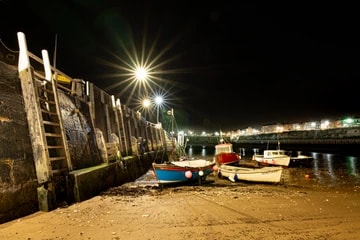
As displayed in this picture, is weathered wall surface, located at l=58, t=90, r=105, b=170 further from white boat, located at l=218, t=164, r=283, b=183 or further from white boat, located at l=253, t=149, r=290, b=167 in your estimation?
white boat, located at l=253, t=149, r=290, b=167

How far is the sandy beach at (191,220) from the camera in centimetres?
727

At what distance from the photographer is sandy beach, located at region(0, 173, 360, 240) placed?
23.8 ft

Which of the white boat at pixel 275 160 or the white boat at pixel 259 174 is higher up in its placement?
the white boat at pixel 259 174

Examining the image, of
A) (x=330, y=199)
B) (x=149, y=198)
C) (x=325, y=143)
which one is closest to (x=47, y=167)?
(x=149, y=198)

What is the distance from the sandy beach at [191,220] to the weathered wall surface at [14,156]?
0.44m

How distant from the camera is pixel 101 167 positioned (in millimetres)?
12797

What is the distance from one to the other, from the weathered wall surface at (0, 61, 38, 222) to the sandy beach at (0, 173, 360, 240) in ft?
1.46

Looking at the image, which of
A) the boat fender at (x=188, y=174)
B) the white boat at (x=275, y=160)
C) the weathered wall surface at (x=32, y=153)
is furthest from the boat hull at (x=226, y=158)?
the weathered wall surface at (x=32, y=153)

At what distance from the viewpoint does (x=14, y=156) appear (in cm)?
798

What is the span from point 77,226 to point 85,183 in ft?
9.94

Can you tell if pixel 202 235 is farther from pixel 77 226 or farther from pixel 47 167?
pixel 47 167

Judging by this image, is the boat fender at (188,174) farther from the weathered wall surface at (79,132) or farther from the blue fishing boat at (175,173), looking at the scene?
the weathered wall surface at (79,132)

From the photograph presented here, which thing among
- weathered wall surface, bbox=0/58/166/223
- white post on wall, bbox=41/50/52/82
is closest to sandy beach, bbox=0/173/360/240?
weathered wall surface, bbox=0/58/166/223

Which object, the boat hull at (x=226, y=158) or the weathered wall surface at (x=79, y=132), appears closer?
the weathered wall surface at (x=79, y=132)
